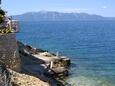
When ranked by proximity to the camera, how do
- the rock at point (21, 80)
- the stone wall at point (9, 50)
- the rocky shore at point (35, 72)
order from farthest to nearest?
the stone wall at point (9, 50), the rock at point (21, 80), the rocky shore at point (35, 72)

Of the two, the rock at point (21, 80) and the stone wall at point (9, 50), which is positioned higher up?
the stone wall at point (9, 50)

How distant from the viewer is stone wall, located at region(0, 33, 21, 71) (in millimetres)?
32459

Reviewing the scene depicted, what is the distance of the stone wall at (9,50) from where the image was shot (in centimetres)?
3246

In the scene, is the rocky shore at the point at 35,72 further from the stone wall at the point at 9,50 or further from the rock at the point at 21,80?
the stone wall at the point at 9,50

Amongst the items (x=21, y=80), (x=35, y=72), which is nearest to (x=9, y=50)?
(x=21, y=80)

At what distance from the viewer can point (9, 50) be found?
108 feet

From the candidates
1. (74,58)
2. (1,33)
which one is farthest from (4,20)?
(74,58)

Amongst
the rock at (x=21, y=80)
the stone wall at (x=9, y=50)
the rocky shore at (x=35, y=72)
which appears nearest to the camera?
the rocky shore at (x=35, y=72)

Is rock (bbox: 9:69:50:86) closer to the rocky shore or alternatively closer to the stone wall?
the rocky shore

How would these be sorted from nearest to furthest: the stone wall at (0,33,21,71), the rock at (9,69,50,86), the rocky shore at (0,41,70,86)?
the rocky shore at (0,41,70,86)
the rock at (9,69,50,86)
the stone wall at (0,33,21,71)

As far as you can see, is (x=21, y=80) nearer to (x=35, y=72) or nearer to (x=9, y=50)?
(x=9, y=50)

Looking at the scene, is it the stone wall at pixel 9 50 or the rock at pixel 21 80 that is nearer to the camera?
the rock at pixel 21 80

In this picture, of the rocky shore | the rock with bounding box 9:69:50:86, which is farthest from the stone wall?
the rock with bounding box 9:69:50:86

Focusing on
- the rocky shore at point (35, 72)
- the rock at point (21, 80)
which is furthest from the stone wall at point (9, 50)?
the rock at point (21, 80)
